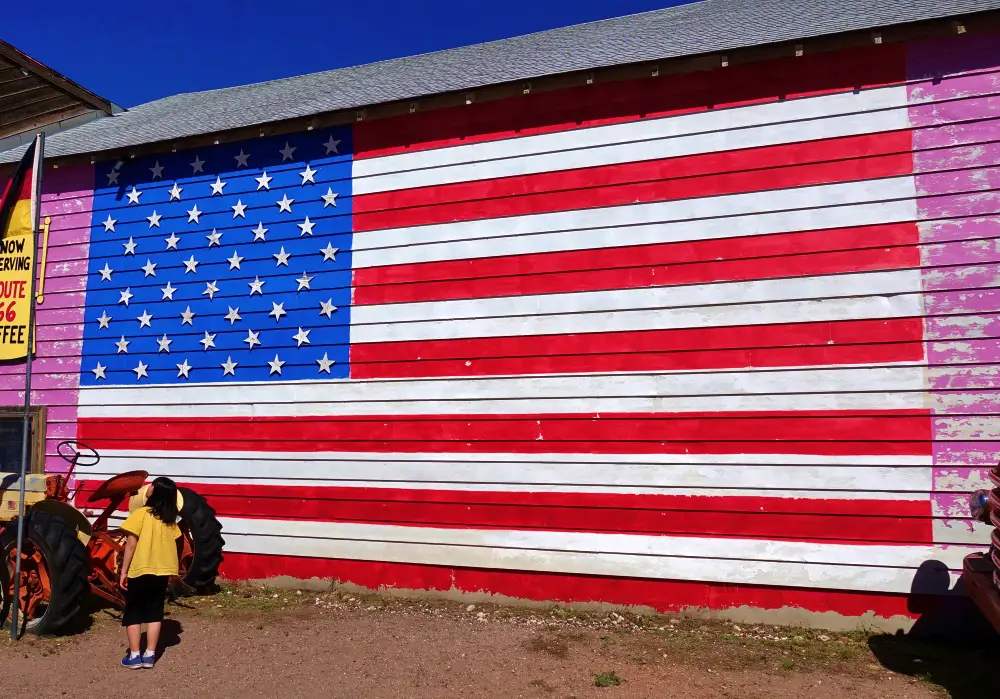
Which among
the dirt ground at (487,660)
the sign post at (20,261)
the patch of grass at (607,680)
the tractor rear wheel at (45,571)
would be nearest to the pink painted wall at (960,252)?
the dirt ground at (487,660)

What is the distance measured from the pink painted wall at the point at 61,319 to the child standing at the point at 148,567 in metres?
4.41

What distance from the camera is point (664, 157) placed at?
697cm

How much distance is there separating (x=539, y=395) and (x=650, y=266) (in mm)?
1604

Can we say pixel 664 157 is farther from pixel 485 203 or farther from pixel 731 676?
pixel 731 676

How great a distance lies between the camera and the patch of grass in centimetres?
508

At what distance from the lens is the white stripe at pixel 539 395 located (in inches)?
247

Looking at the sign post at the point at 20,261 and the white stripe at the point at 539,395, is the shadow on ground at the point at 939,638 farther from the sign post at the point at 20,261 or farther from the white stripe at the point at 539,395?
the sign post at the point at 20,261

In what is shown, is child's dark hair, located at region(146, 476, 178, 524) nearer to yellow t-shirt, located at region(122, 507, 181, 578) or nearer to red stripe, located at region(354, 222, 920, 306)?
yellow t-shirt, located at region(122, 507, 181, 578)

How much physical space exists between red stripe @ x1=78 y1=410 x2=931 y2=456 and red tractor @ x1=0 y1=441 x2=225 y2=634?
44.5 inches

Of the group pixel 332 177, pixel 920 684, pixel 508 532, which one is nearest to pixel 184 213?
pixel 332 177

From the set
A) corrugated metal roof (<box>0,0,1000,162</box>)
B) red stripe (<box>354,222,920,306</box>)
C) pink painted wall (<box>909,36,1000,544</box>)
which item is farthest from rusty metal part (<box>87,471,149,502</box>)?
pink painted wall (<box>909,36,1000,544</box>)

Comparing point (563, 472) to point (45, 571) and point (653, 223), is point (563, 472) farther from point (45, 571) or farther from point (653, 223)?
point (45, 571)

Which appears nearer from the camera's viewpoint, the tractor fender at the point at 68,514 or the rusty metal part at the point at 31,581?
the rusty metal part at the point at 31,581

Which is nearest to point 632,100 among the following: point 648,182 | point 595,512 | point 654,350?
point 648,182
